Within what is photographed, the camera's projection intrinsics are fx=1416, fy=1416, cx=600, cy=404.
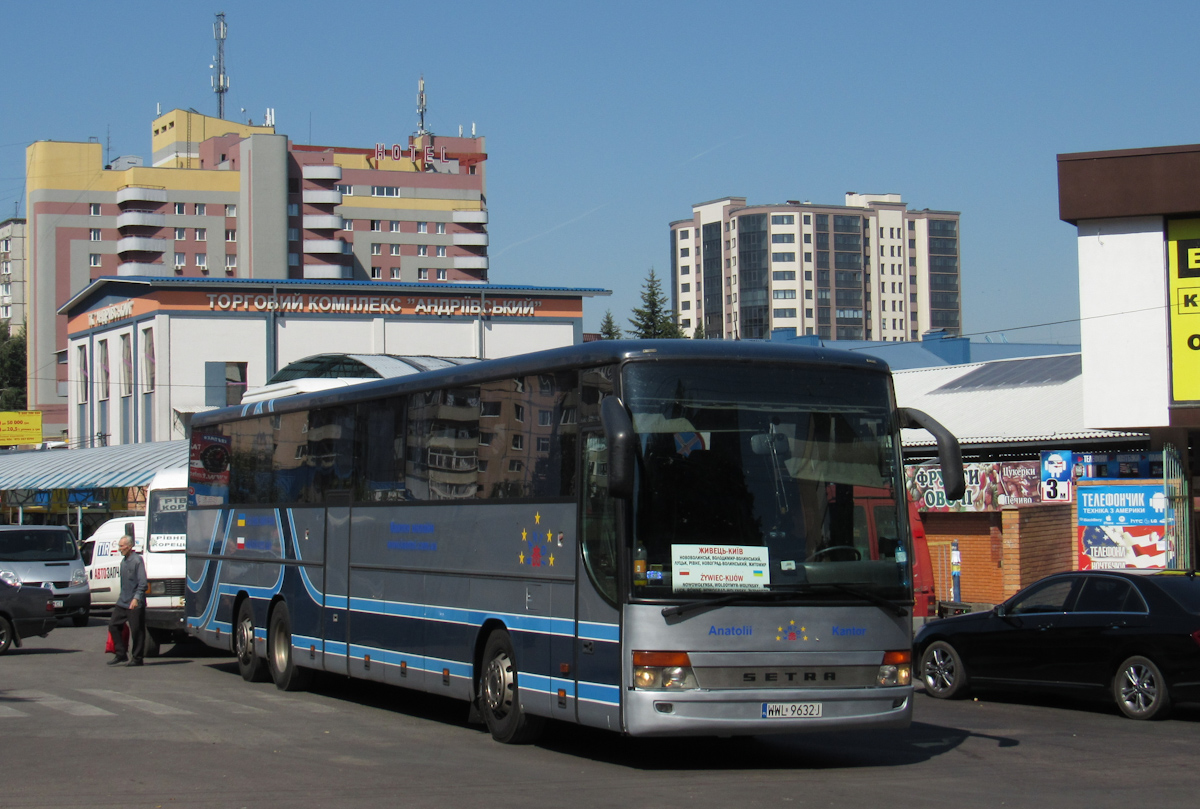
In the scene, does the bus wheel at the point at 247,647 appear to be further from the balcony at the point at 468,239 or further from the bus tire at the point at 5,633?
the balcony at the point at 468,239

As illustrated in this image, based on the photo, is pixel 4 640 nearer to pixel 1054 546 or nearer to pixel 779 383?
pixel 779 383

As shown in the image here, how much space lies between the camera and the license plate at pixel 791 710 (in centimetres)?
985

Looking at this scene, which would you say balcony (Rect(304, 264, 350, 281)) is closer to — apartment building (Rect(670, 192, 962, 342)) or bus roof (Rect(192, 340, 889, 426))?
apartment building (Rect(670, 192, 962, 342))

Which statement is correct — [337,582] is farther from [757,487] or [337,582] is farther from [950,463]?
[950,463]

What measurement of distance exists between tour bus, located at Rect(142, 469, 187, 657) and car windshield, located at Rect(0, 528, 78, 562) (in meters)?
4.37

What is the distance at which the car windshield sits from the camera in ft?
86.1

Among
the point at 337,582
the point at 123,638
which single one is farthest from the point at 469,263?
the point at 337,582

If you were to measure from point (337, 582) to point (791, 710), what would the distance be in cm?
611

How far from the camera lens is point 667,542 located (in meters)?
9.71

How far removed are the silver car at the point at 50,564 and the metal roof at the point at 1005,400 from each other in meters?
17.1

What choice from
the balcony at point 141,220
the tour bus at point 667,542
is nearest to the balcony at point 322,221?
the balcony at point 141,220

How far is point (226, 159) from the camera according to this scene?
118000 millimetres

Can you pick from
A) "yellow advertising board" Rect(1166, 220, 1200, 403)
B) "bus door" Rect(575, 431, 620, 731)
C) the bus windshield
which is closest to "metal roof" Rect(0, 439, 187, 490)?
"yellow advertising board" Rect(1166, 220, 1200, 403)

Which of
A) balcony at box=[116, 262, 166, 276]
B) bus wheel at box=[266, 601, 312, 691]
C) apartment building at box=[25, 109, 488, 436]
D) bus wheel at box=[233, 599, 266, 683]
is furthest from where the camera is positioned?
balcony at box=[116, 262, 166, 276]
